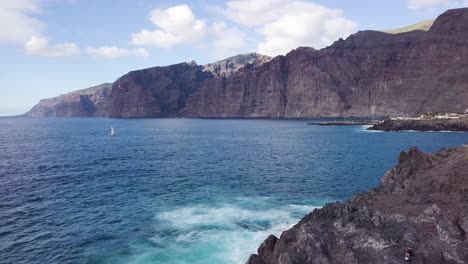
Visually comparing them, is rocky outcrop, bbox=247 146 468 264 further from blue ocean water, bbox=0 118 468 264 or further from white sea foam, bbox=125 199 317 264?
blue ocean water, bbox=0 118 468 264

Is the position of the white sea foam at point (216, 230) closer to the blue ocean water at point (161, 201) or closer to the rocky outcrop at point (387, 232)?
the blue ocean water at point (161, 201)

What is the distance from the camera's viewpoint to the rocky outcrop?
23.4m

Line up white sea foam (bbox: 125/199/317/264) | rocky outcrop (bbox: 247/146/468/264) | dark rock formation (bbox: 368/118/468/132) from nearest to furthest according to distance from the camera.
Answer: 1. rocky outcrop (bbox: 247/146/468/264)
2. white sea foam (bbox: 125/199/317/264)
3. dark rock formation (bbox: 368/118/468/132)

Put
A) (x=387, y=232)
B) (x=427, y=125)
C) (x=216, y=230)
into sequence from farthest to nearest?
(x=427, y=125)
(x=216, y=230)
(x=387, y=232)

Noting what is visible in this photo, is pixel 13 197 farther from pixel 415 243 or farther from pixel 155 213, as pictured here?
pixel 415 243

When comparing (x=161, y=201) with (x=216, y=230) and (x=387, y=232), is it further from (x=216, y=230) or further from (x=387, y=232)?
(x=387, y=232)

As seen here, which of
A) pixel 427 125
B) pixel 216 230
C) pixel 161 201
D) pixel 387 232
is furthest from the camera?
pixel 427 125

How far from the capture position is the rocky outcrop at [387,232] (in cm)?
2342

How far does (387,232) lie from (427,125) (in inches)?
5940

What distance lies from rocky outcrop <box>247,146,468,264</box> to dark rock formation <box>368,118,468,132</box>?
5325 inches

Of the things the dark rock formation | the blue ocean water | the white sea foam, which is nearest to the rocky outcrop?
the white sea foam

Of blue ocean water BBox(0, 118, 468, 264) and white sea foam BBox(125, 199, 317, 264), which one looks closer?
white sea foam BBox(125, 199, 317, 264)

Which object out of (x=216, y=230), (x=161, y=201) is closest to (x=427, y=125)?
(x=161, y=201)

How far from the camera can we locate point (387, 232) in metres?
25.3
